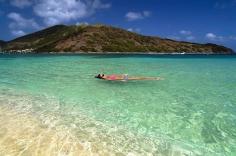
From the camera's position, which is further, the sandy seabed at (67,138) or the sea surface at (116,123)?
the sea surface at (116,123)

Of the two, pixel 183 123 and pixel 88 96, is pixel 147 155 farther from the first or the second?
pixel 88 96

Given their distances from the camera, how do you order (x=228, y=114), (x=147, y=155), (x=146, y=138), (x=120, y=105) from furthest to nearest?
(x=120, y=105) → (x=228, y=114) → (x=146, y=138) → (x=147, y=155)

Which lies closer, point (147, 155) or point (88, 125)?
point (147, 155)

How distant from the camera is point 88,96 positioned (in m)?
21.9

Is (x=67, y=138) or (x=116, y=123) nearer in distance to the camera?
(x=67, y=138)

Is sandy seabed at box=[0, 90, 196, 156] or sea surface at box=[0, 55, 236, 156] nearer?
sandy seabed at box=[0, 90, 196, 156]

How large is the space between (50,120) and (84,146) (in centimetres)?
430

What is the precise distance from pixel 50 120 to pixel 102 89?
11199 millimetres

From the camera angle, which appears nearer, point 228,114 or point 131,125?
point 131,125

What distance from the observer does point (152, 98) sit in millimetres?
21375

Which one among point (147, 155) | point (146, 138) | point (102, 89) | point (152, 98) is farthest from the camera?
point (102, 89)

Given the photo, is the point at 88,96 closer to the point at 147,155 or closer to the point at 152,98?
the point at 152,98

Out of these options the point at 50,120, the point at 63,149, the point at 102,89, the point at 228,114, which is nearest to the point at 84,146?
the point at 63,149

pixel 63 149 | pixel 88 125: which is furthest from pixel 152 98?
pixel 63 149
